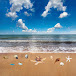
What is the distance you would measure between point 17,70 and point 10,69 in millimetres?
258

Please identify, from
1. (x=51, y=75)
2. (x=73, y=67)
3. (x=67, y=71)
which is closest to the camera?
(x=51, y=75)

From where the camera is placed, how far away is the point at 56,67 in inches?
88.7

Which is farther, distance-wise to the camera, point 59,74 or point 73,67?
point 73,67

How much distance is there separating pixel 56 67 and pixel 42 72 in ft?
1.89

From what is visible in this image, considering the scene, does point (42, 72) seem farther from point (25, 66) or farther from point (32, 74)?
point (25, 66)

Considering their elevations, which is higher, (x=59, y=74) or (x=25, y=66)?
(x=25, y=66)

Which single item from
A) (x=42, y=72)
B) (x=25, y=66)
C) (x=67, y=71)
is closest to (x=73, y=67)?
(x=67, y=71)

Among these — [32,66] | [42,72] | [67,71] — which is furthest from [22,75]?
[67,71]

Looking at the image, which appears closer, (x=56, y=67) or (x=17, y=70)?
(x=17, y=70)

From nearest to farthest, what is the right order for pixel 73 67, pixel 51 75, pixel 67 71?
pixel 51 75 < pixel 67 71 < pixel 73 67

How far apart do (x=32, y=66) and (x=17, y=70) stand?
53 centimetres

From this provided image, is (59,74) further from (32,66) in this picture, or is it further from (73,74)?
(32,66)

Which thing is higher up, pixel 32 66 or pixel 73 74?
pixel 32 66

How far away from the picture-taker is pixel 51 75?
6.30ft
